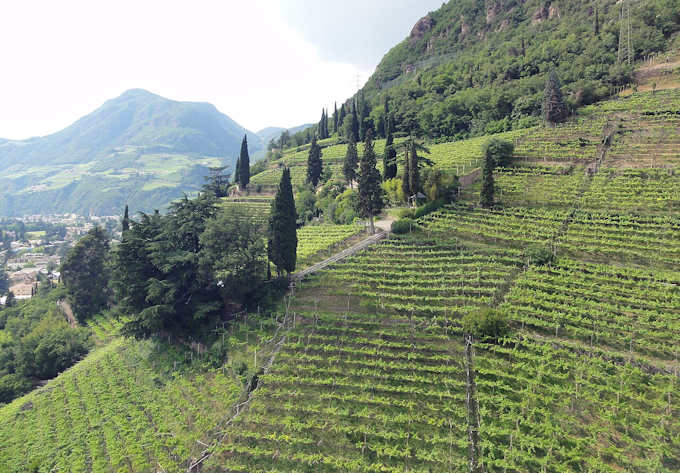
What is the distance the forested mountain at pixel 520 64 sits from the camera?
6669 centimetres

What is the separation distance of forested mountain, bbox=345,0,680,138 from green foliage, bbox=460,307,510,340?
50112 mm

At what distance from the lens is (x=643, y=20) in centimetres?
7269

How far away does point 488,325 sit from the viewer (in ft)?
76.8

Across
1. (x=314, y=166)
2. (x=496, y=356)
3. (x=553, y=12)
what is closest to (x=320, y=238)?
(x=496, y=356)

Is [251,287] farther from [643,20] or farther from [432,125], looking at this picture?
[643,20]

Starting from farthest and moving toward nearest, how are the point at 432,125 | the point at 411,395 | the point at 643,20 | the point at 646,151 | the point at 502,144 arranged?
the point at 432,125
the point at 643,20
the point at 502,144
the point at 646,151
the point at 411,395

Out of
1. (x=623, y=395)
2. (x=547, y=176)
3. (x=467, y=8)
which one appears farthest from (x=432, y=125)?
(x=467, y=8)

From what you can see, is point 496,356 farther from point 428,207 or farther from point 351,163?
point 351,163

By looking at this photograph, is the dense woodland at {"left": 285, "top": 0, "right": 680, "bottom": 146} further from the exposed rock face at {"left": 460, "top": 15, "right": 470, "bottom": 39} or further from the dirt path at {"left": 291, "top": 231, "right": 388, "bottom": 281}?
the dirt path at {"left": 291, "top": 231, "right": 388, "bottom": 281}

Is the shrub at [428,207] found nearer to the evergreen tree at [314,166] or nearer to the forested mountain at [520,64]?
the evergreen tree at [314,166]

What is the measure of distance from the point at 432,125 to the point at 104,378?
7296 cm

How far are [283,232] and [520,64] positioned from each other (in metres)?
78.3

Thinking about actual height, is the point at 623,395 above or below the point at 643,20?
below

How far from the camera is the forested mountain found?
2625 inches
